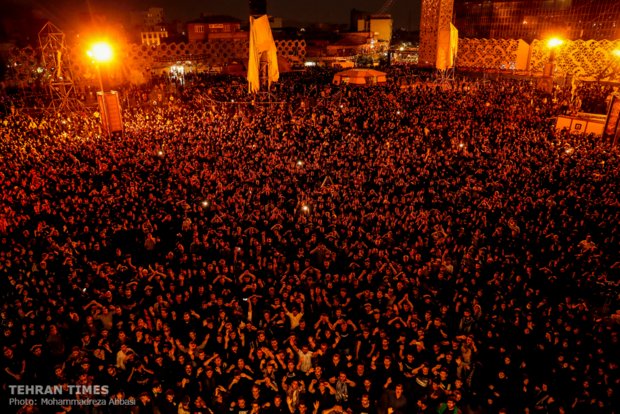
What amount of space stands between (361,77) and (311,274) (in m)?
21.6

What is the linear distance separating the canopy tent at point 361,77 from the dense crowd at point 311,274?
1225 centimetres

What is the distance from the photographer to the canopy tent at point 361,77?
89.8 feet

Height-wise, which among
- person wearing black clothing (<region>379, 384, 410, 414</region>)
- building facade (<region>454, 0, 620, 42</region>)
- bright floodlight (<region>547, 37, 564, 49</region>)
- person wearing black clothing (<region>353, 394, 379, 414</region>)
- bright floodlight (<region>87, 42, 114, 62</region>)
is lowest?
person wearing black clothing (<region>353, 394, 379, 414</region>)

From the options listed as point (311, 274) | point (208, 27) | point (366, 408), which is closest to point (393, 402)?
point (366, 408)

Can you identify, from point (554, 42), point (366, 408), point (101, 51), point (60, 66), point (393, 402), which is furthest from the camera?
point (554, 42)

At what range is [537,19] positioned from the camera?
1597 inches

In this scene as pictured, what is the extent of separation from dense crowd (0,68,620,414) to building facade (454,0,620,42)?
85.3 ft

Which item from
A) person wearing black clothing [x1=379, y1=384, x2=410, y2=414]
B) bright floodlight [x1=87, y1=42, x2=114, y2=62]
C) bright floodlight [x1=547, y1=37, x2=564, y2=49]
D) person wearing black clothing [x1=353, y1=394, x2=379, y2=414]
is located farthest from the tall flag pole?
bright floodlight [x1=547, y1=37, x2=564, y2=49]

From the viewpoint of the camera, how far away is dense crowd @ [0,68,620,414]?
20.0ft

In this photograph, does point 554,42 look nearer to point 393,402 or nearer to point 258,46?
point 258,46

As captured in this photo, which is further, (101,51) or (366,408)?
(101,51)

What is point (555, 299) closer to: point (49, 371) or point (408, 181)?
point (408, 181)

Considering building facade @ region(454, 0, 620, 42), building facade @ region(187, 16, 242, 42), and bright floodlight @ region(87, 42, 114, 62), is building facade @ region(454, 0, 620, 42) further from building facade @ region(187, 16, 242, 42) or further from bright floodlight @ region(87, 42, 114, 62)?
bright floodlight @ region(87, 42, 114, 62)

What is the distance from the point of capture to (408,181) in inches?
506
